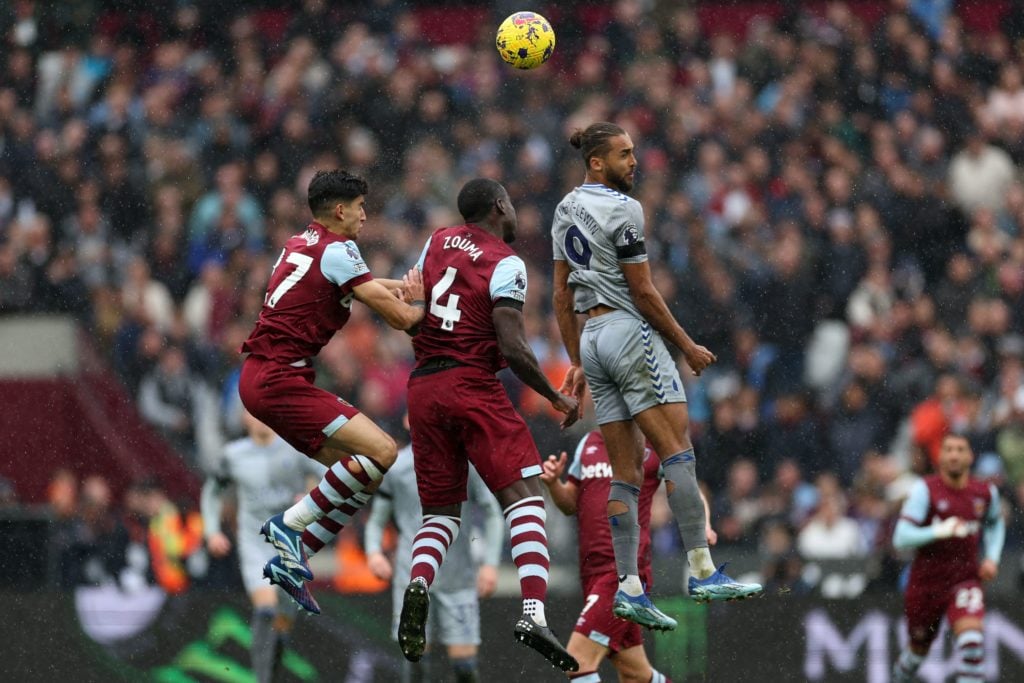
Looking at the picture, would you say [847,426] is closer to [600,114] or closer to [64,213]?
[600,114]

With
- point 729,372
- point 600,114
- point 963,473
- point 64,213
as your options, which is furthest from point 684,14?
point 963,473

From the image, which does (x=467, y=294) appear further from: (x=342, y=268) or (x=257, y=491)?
(x=257, y=491)

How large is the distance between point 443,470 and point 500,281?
3.51 feet

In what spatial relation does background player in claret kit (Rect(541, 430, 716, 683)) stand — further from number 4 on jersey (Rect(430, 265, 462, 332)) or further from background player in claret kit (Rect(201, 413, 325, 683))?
background player in claret kit (Rect(201, 413, 325, 683))

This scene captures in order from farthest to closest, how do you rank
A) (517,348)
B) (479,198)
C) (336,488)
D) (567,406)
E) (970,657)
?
(970,657) → (336,488) → (479,198) → (567,406) → (517,348)

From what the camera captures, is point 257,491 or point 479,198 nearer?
point 479,198

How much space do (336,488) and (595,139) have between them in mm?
2293

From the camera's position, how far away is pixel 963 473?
1289cm

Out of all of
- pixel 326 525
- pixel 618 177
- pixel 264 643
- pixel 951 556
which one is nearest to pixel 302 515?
pixel 326 525

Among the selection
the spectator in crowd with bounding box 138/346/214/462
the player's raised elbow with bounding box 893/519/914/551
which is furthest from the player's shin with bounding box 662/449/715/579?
the spectator in crowd with bounding box 138/346/214/462

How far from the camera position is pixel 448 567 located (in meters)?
11.6

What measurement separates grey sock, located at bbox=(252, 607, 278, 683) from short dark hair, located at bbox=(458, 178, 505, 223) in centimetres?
434

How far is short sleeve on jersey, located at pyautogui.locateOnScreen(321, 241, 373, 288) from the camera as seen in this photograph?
9305 millimetres

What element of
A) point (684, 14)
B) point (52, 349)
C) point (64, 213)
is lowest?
point (52, 349)
